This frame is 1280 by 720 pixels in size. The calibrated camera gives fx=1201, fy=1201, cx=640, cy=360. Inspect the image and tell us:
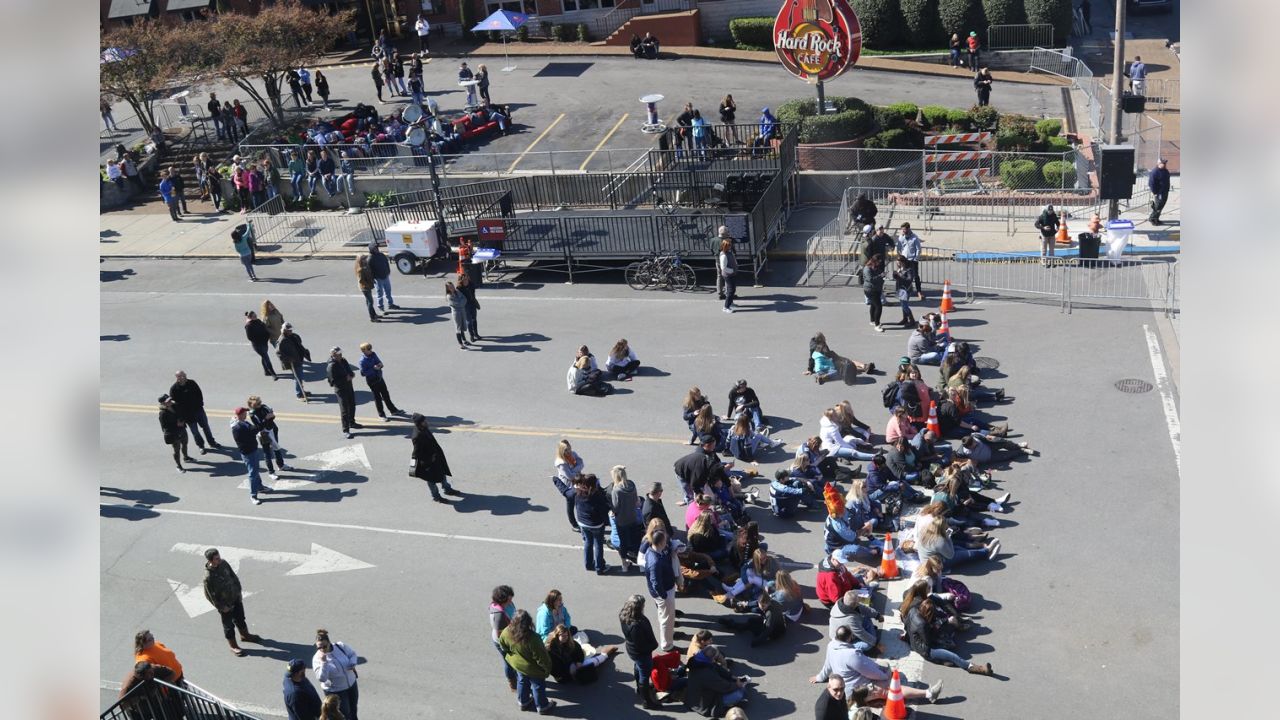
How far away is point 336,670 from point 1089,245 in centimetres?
1712

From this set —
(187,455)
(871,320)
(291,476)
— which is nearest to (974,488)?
(871,320)

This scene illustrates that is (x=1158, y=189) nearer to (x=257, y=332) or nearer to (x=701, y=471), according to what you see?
(x=701, y=471)

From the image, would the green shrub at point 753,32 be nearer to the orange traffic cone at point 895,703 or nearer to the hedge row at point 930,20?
the hedge row at point 930,20

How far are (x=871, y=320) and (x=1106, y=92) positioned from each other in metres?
16.1

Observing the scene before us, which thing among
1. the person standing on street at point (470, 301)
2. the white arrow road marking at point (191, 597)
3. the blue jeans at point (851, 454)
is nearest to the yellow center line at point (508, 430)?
the blue jeans at point (851, 454)

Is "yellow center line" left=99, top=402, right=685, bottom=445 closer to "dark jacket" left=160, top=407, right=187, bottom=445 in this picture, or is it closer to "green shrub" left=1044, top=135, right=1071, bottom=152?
"dark jacket" left=160, top=407, right=187, bottom=445

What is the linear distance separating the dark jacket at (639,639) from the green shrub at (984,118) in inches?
926

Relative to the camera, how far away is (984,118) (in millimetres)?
32375

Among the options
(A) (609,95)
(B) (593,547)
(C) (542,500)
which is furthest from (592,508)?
(A) (609,95)

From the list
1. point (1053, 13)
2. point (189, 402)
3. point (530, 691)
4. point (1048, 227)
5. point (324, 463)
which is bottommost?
point (530, 691)

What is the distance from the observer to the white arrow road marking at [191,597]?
15352 millimetres

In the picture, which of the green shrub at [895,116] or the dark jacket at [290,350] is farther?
the green shrub at [895,116]
